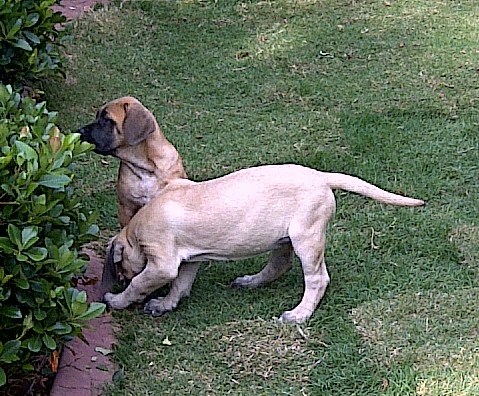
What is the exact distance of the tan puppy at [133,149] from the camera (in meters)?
4.94

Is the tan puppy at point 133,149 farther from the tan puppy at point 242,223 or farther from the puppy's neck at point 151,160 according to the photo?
the tan puppy at point 242,223

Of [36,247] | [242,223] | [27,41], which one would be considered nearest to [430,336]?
[242,223]

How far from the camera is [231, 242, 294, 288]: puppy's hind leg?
15.5 ft

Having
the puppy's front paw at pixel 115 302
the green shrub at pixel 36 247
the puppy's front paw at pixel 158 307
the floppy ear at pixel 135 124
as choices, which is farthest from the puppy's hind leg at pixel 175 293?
the green shrub at pixel 36 247

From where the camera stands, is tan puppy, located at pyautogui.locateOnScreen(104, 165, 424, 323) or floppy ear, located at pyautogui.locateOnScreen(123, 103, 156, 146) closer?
tan puppy, located at pyautogui.locateOnScreen(104, 165, 424, 323)

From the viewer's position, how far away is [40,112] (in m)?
4.00

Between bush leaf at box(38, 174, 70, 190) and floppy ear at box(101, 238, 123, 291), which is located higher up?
bush leaf at box(38, 174, 70, 190)

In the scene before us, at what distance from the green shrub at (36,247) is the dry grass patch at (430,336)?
145cm

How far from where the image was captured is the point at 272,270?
4.79m

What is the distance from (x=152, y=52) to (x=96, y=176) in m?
2.41

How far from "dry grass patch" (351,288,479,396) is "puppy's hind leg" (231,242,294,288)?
0.45 m

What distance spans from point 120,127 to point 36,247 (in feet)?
5.59

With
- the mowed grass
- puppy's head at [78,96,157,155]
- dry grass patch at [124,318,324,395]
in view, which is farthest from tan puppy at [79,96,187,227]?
dry grass patch at [124,318,324,395]

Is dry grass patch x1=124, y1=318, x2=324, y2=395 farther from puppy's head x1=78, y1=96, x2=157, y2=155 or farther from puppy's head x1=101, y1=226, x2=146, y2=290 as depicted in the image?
puppy's head x1=78, y1=96, x2=157, y2=155
